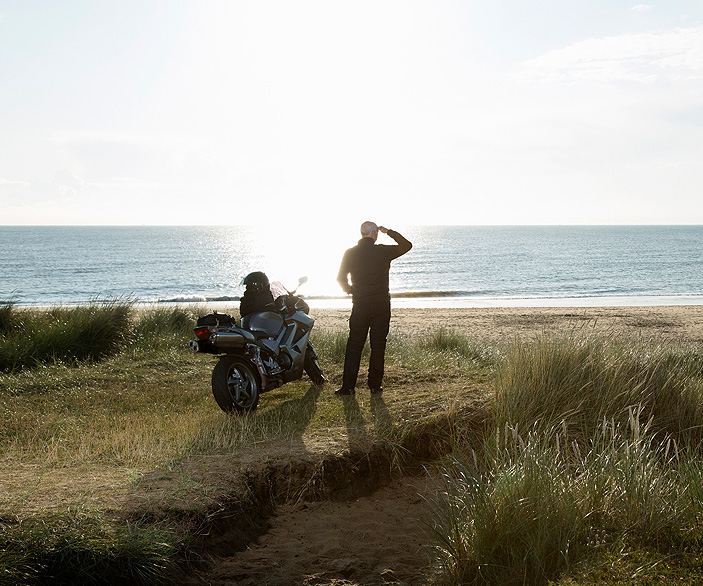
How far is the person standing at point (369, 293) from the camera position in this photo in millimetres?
7641

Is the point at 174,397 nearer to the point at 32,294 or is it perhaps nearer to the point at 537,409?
the point at 537,409

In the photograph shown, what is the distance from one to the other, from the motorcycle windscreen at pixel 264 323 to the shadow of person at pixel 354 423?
1221mm

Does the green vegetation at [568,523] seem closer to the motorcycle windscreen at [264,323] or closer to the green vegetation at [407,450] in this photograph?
the green vegetation at [407,450]

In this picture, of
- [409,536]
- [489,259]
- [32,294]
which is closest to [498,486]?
[409,536]

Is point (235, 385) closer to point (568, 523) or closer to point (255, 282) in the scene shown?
point (255, 282)

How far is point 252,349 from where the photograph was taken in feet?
23.4

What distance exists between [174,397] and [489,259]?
66.4 metres

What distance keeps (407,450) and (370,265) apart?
2564 millimetres

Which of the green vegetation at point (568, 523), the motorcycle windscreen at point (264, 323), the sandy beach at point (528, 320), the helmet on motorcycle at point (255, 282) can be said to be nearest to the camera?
the green vegetation at point (568, 523)

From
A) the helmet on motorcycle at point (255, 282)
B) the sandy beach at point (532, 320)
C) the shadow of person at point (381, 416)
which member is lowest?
the sandy beach at point (532, 320)

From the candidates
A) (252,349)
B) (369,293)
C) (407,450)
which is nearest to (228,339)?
(252,349)

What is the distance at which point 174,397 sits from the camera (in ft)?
28.0

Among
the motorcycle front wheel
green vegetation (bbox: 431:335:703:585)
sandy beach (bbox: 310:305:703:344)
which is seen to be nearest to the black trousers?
the motorcycle front wheel

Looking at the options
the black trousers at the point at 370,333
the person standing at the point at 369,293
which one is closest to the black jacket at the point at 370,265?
the person standing at the point at 369,293
